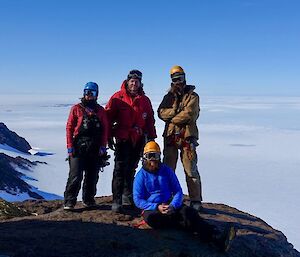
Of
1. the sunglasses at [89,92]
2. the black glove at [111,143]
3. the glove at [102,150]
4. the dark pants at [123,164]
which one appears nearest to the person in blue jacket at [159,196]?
the dark pants at [123,164]

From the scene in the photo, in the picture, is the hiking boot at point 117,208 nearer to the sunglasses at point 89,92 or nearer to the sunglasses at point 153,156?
the sunglasses at point 153,156

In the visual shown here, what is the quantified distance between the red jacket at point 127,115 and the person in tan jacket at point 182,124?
1.99 feet

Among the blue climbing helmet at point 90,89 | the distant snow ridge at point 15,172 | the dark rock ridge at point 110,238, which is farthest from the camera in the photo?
the distant snow ridge at point 15,172

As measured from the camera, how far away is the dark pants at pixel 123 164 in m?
9.74

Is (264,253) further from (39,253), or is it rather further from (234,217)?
(39,253)

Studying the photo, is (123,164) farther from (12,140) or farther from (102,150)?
(12,140)

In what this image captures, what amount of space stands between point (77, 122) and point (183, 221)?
3.18 meters

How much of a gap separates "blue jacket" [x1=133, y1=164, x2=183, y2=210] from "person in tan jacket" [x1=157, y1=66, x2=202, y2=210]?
1.52m

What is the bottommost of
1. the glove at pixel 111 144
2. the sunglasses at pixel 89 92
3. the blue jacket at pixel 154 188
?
the blue jacket at pixel 154 188

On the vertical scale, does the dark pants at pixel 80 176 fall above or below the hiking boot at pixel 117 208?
above

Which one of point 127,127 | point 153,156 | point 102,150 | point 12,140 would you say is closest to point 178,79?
point 127,127

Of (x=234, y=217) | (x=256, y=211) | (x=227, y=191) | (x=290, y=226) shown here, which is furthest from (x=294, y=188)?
(x=234, y=217)

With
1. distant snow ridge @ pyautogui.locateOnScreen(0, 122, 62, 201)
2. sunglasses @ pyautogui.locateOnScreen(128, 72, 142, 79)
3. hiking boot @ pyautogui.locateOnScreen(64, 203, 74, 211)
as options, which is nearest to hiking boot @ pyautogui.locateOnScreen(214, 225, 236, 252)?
hiking boot @ pyautogui.locateOnScreen(64, 203, 74, 211)

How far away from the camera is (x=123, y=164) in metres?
9.74
